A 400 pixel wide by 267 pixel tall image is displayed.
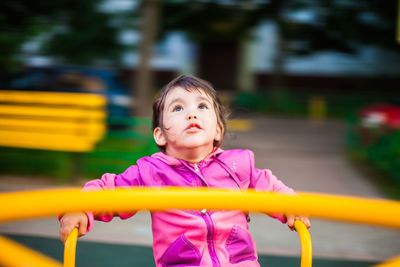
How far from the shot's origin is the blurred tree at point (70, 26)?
773 centimetres

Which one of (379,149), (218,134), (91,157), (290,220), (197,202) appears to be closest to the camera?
(197,202)

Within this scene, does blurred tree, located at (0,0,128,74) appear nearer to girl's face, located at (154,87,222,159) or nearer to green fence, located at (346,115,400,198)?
green fence, located at (346,115,400,198)

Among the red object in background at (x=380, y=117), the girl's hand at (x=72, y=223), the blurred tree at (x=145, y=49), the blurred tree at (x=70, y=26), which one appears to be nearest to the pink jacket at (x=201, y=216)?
the girl's hand at (x=72, y=223)

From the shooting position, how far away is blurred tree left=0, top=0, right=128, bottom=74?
7734 mm

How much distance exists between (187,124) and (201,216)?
399 mm

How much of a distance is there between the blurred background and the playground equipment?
1.41m

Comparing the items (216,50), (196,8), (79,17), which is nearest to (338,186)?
(79,17)

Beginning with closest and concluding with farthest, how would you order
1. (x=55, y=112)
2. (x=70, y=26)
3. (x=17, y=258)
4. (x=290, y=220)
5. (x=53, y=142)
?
(x=17, y=258)
(x=290, y=220)
(x=53, y=142)
(x=55, y=112)
(x=70, y=26)

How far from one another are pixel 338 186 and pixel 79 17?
7.13m

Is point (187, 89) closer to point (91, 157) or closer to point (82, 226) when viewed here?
point (82, 226)

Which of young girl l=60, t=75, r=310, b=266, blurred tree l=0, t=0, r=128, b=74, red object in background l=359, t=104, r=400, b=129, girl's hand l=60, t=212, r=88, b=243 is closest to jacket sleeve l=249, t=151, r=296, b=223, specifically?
young girl l=60, t=75, r=310, b=266

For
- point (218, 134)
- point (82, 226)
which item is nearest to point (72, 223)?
point (82, 226)

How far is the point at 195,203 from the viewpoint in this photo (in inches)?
56.7

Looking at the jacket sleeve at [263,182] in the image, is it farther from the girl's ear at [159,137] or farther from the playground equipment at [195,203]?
the playground equipment at [195,203]
